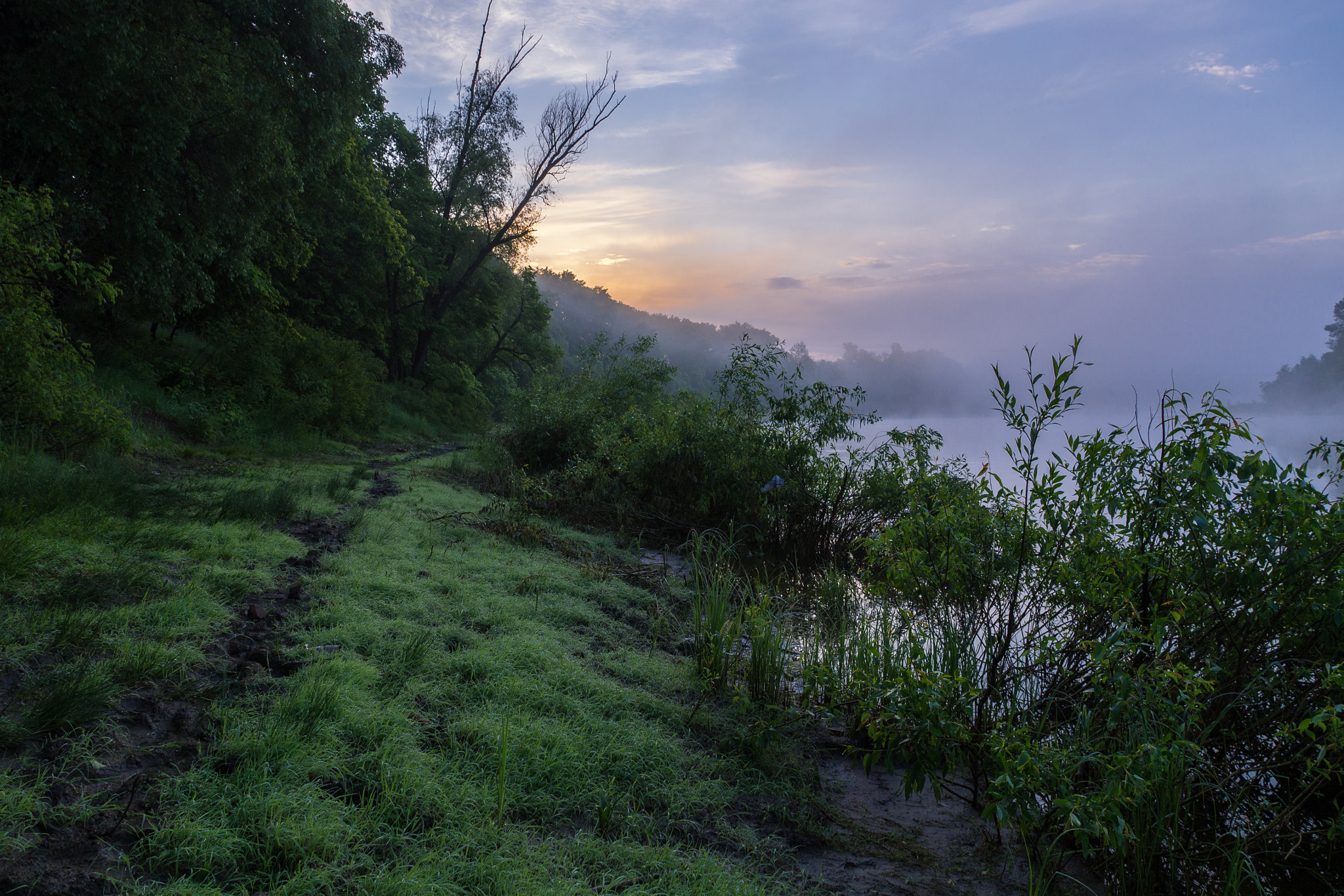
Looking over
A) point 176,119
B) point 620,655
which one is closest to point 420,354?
point 176,119

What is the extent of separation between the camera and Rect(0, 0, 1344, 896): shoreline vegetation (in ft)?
7.36

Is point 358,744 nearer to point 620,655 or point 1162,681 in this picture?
point 620,655

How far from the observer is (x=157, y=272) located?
32.2 feet

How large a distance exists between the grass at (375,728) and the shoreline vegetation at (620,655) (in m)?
0.02

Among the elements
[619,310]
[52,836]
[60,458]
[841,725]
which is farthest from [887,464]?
[619,310]

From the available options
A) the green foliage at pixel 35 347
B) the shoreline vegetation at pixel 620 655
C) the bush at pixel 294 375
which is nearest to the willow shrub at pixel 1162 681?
the shoreline vegetation at pixel 620 655

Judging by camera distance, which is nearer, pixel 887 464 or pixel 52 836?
pixel 52 836

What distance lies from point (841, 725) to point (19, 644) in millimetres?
4129

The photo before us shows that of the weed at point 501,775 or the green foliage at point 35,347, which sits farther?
the green foliage at point 35,347

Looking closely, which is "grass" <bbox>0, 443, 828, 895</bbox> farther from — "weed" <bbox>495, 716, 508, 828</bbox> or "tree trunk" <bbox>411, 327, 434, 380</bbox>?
"tree trunk" <bbox>411, 327, 434, 380</bbox>

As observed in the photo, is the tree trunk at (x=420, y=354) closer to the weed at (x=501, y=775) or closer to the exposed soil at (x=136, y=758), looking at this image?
the exposed soil at (x=136, y=758)

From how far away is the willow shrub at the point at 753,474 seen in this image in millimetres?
8938

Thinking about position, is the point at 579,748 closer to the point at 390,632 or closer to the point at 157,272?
the point at 390,632

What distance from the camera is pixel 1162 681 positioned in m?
2.64
